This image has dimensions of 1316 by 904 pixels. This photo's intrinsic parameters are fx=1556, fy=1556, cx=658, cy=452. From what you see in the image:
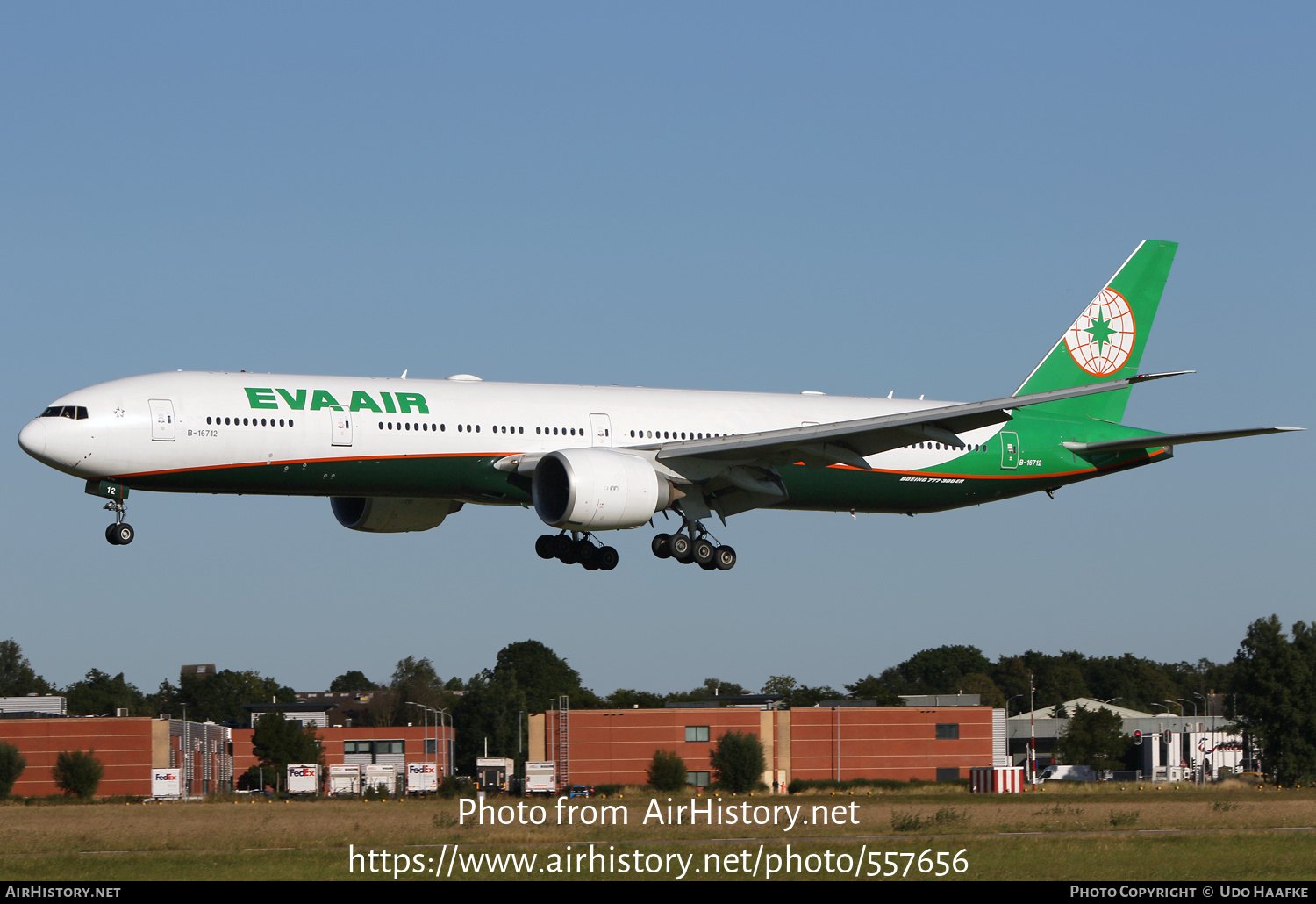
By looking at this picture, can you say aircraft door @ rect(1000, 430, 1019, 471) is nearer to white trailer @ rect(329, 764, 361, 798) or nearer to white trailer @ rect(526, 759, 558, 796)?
white trailer @ rect(526, 759, 558, 796)

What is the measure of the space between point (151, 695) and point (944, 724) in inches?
4800

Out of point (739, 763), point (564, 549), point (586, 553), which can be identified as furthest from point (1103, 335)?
point (739, 763)

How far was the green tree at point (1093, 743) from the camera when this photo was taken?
11219 cm

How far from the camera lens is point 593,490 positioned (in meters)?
37.8

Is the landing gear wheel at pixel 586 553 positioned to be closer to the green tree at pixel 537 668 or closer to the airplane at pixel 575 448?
the airplane at pixel 575 448

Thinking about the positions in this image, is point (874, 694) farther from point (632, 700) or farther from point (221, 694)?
point (221, 694)

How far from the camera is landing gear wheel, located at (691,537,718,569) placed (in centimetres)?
4294

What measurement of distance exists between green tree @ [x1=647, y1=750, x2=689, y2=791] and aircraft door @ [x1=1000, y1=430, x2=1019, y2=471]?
107 feet

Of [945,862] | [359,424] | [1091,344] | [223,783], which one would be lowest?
[223,783]

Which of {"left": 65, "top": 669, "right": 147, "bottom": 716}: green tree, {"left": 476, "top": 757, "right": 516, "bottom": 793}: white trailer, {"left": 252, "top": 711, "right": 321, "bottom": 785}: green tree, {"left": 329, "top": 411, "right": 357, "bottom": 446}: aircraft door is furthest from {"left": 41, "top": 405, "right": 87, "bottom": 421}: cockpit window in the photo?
{"left": 65, "top": 669, "right": 147, "bottom": 716}: green tree
